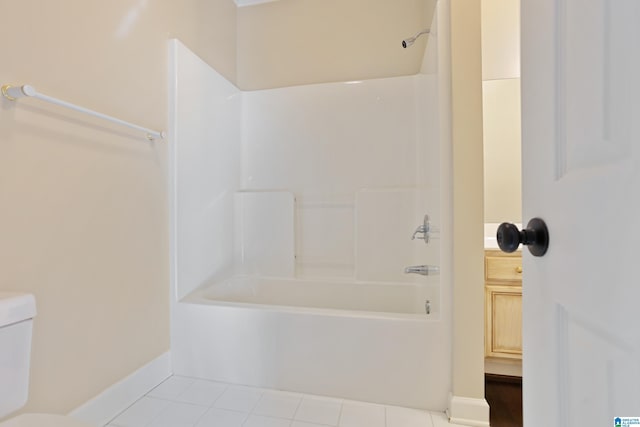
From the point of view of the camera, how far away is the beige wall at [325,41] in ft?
7.92

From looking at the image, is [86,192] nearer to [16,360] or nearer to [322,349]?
[16,360]

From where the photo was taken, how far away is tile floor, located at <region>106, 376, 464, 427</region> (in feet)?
4.66

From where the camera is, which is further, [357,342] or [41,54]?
[357,342]

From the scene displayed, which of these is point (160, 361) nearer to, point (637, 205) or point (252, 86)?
point (637, 205)

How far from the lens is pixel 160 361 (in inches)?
68.6

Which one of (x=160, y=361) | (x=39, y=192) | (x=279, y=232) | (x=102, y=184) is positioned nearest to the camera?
Result: (x=39, y=192)

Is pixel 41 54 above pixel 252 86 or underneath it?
underneath

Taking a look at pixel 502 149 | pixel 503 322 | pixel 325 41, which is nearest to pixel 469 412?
pixel 503 322

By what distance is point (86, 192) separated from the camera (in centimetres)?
135

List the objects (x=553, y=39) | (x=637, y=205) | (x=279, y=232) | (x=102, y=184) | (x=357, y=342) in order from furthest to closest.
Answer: (x=279, y=232) → (x=357, y=342) → (x=102, y=184) → (x=553, y=39) → (x=637, y=205)

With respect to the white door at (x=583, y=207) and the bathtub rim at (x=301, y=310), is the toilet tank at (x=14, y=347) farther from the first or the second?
the white door at (x=583, y=207)

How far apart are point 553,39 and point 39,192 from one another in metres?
1.64

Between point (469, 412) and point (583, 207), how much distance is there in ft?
4.57

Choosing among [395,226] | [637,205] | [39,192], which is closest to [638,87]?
[637,205]
